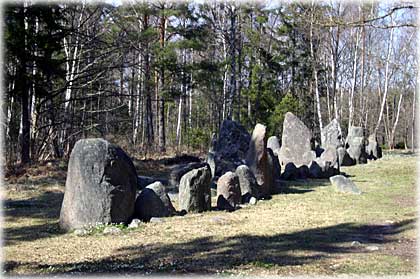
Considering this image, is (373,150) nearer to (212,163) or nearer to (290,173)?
(290,173)

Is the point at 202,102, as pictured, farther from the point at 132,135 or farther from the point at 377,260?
the point at 377,260

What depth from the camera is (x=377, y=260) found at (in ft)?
20.8

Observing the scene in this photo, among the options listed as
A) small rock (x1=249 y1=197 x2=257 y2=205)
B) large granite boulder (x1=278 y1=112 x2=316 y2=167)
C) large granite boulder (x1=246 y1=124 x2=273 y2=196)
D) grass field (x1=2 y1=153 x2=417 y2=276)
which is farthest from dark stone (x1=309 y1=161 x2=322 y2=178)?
small rock (x1=249 y1=197 x2=257 y2=205)

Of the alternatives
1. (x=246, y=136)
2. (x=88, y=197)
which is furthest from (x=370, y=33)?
(x=88, y=197)

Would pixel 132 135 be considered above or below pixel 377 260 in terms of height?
above

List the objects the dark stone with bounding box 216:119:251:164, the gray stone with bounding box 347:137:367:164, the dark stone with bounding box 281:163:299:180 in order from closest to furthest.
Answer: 1. the dark stone with bounding box 281:163:299:180
2. the dark stone with bounding box 216:119:251:164
3. the gray stone with bounding box 347:137:367:164

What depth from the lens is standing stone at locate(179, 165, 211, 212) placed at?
9.95m

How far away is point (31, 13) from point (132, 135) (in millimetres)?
11832

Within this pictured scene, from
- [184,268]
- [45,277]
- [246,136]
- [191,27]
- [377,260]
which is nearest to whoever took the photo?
[45,277]

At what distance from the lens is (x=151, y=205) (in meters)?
9.29

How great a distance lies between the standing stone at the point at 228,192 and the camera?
10477mm

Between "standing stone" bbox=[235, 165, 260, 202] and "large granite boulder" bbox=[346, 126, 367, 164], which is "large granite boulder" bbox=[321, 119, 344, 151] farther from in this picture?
"standing stone" bbox=[235, 165, 260, 202]

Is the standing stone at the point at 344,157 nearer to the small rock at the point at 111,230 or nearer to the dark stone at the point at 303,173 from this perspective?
the dark stone at the point at 303,173

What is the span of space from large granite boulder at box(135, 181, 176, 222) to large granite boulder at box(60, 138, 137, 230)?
0.42 meters
